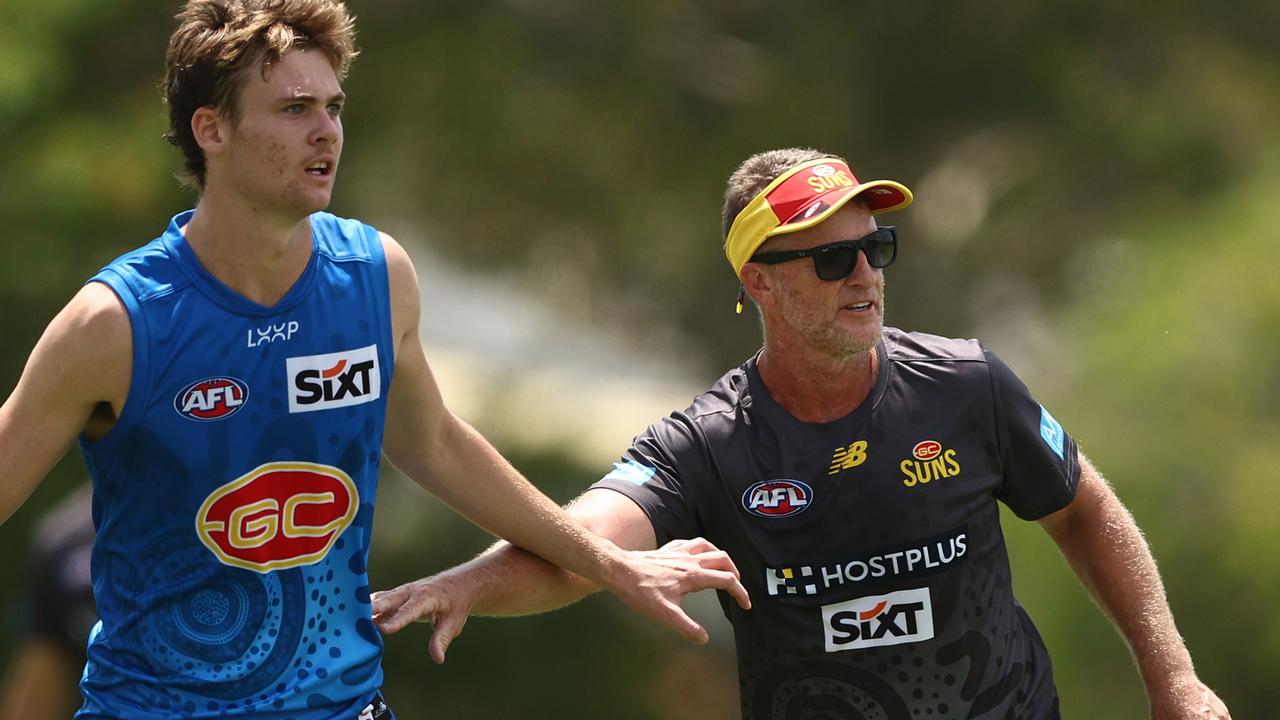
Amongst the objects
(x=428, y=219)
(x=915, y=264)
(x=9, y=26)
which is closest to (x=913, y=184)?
(x=915, y=264)

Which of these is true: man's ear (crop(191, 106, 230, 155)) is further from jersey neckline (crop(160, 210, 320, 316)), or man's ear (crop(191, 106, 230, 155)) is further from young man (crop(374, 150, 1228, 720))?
young man (crop(374, 150, 1228, 720))

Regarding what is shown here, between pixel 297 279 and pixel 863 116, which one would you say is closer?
pixel 297 279

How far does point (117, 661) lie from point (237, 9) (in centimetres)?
127

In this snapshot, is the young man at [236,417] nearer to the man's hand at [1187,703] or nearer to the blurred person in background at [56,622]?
the man's hand at [1187,703]

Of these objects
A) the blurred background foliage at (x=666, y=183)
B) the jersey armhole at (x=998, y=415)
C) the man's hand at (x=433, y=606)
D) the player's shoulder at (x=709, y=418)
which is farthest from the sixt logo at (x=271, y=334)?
the blurred background foliage at (x=666, y=183)

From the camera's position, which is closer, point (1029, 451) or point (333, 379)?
point (333, 379)

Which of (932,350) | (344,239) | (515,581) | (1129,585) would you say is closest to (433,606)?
(515,581)

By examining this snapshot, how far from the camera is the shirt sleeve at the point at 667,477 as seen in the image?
14.1ft

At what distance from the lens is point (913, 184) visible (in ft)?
28.9

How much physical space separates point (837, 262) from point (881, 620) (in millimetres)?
872

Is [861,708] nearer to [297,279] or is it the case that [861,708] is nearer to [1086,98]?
[297,279]

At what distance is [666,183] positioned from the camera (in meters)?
8.66

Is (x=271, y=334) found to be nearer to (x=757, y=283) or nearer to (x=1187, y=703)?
(x=757, y=283)

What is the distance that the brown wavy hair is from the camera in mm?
3375
